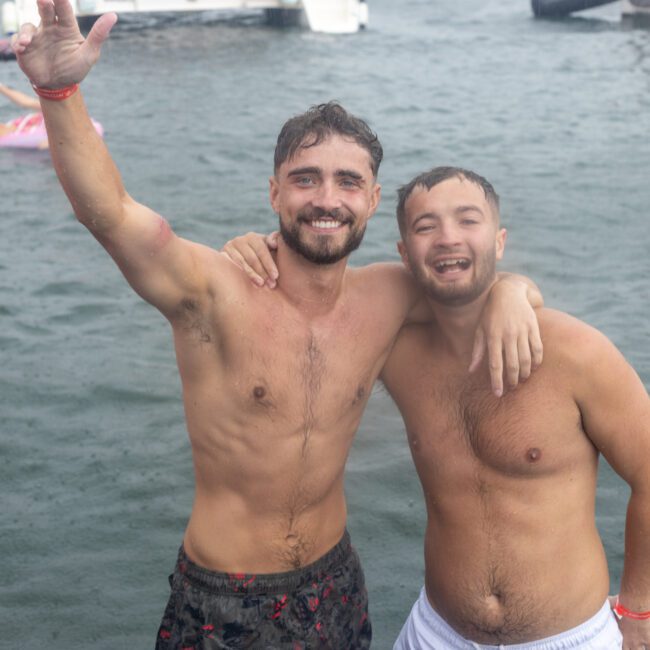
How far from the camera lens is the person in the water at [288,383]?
114 inches

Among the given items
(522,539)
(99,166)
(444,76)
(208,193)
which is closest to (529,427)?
(522,539)

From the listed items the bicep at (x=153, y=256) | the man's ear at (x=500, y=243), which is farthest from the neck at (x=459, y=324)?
the bicep at (x=153, y=256)

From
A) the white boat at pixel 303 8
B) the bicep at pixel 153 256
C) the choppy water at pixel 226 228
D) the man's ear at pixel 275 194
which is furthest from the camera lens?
the white boat at pixel 303 8

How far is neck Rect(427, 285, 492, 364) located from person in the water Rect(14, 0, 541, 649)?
0.08 m

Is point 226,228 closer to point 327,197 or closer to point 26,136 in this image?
point 26,136

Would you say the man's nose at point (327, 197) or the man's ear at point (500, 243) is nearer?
the man's nose at point (327, 197)

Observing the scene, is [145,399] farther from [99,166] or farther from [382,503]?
[99,166]

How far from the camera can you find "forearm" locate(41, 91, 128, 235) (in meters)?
2.45

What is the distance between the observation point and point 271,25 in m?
21.7

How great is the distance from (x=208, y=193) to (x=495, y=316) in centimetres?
904

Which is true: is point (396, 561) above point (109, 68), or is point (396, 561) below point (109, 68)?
above

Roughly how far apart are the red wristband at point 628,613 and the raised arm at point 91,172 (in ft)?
5.00

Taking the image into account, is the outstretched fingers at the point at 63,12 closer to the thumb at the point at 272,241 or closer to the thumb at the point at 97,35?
the thumb at the point at 97,35

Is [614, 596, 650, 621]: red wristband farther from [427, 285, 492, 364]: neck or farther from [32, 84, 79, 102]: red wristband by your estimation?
[32, 84, 79, 102]: red wristband
